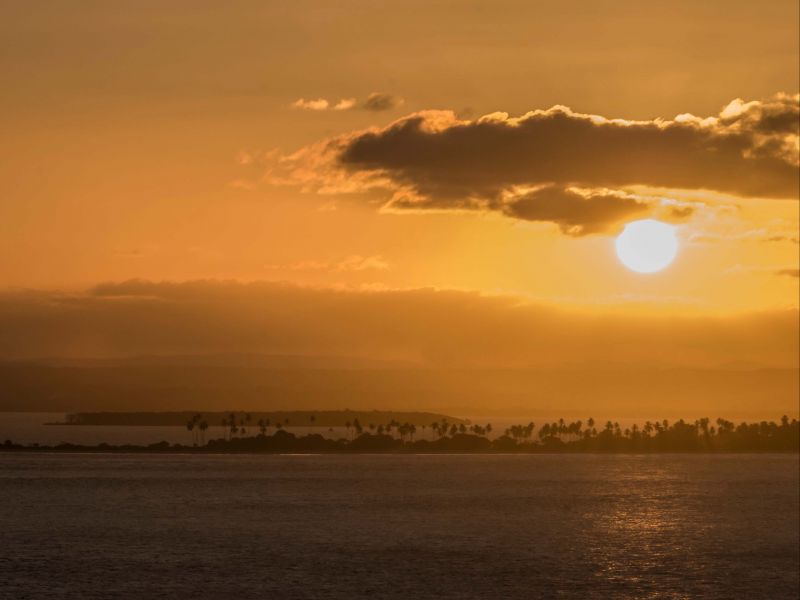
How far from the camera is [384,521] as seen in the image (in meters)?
175

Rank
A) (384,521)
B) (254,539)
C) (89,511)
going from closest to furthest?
(254,539) → (384,521) → (89,511)

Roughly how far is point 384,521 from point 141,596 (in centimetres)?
8043

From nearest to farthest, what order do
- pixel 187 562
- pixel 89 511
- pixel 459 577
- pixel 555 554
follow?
pixel 459 577 < pixel 187 562 < pixel 555 554 < pixel 89 511

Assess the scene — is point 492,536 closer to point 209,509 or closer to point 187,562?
point 187,562

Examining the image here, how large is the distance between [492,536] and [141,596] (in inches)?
2556

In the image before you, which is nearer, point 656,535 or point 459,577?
point 459,577

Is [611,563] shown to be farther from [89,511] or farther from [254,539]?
[89,511]

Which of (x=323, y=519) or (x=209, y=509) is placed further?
(x=209, y=509)

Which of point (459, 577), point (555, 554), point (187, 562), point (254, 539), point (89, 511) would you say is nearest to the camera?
point (459, 577)

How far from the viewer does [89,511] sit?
188m

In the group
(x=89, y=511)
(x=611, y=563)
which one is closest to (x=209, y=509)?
(x=89, y=511)

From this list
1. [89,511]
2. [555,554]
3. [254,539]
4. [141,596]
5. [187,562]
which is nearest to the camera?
[141,596]

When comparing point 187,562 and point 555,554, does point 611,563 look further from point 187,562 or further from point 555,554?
point 187,562

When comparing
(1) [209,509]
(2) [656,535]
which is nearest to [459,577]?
(2) [656,535]
